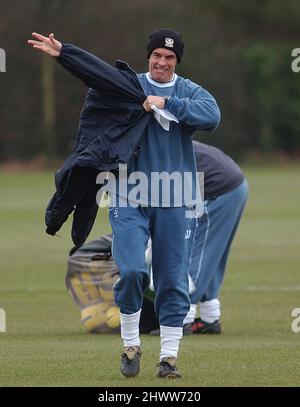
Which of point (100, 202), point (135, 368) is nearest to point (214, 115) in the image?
point (100, 202)

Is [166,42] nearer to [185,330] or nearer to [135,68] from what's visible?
[185,330]

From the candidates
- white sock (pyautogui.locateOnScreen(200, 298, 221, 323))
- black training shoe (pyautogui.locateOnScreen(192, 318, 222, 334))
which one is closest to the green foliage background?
white sock (pyautogui.locateOnScreen(200, 298, 221, 323))

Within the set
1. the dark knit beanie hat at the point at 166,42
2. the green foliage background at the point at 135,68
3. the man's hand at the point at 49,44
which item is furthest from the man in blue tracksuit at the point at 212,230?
the green foliage background at the point at 135,68

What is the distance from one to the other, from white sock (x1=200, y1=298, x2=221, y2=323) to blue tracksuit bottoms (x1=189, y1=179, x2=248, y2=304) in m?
0.06

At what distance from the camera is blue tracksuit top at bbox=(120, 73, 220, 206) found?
8.95m

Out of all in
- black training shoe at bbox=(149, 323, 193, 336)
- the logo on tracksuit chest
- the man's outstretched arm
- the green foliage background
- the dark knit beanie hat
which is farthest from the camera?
the green foliage background

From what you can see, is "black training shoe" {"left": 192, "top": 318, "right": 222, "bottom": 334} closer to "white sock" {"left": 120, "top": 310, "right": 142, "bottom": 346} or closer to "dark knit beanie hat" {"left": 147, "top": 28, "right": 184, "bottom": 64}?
"white sock" {"left": 120, "top": 310, "right": 142, "bottom": 346}

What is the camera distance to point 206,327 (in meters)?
11.9

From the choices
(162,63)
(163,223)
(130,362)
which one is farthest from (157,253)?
(162,63)

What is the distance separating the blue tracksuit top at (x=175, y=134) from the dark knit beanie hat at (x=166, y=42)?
9.1 inches

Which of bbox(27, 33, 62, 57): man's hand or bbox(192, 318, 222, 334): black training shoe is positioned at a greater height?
bbox(27, 33, 62, 57): man's hand

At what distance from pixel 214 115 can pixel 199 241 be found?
3.15m

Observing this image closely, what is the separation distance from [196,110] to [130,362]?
1.75 meters

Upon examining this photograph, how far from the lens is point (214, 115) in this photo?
355 inches
